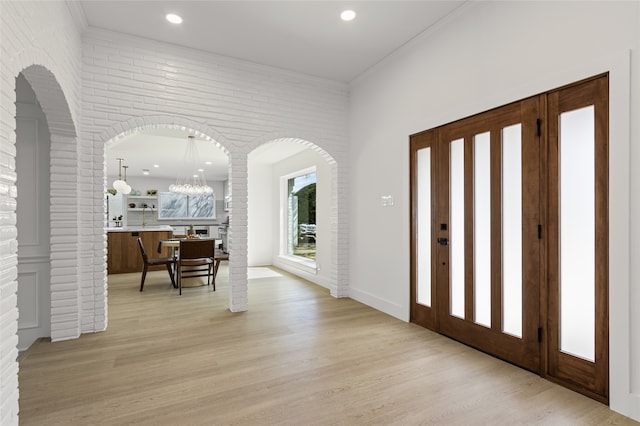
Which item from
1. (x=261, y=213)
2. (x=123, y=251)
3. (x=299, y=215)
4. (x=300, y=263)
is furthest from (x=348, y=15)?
(x=123, y=251)

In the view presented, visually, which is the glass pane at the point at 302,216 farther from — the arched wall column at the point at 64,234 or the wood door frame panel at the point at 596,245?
the wood door frame panel at the point at 596,245

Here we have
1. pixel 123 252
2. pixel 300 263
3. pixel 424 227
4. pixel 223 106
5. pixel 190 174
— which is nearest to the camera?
pixel 424 227

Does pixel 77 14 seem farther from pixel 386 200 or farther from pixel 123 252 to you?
pixel 123 252

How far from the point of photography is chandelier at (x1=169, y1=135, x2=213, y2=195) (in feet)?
23.7

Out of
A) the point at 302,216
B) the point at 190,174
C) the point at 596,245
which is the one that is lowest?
the point at 596,245

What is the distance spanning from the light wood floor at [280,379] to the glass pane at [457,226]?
17.2 inches

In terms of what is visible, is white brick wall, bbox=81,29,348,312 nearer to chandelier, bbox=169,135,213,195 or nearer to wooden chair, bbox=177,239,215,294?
wooden chair, bbox=177,239,215,294

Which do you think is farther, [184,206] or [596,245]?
[184,206]

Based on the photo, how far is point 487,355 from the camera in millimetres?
2807

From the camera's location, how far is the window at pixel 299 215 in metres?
6.92

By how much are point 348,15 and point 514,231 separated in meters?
2.53

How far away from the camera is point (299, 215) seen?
755 centimetres

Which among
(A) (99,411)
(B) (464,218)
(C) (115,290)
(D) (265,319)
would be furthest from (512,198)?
(C) (115,290)

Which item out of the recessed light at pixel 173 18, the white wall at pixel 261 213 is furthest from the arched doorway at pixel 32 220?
the white wall at pixel 261 213
